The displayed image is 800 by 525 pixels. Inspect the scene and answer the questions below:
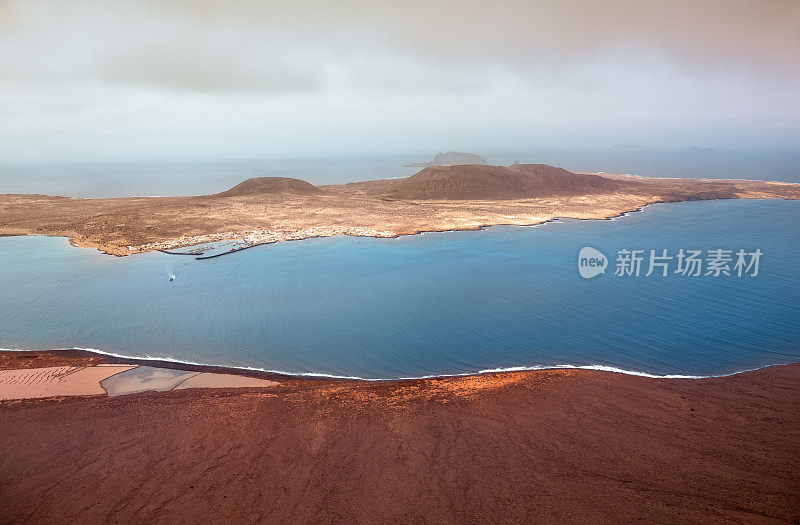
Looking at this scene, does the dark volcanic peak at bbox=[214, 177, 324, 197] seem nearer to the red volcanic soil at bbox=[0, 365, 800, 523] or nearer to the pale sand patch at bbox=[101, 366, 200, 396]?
the pale sand patch at bbox=[101, 366, 200, 396]

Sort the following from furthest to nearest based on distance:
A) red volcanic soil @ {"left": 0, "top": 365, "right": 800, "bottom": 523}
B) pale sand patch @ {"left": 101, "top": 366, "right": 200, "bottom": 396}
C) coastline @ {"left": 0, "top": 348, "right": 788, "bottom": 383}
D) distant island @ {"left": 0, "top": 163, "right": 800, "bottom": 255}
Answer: distant island @ {"left": 0, "top": 163, "right": 800, "bottom": 255} < coastline @ {"left": 0, "top": 348, "right": 788, "bottom": 383} < pale sand patch @ {"left": 101, "top": 366, "right": 200, "bottom": 396} < red volcanic soil @ {"left": 0, "top": 365, "right": 800, "bottom": 523}

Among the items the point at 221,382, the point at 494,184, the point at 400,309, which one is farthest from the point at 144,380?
the point at 494,184

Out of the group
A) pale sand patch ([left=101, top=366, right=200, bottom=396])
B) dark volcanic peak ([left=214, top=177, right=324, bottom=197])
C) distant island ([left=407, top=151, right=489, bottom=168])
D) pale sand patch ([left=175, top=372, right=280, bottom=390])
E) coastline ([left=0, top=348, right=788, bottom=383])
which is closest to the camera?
pale sand patch ([left=101, top=366, right=200, bottom=396])

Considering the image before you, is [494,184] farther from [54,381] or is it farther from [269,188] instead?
[54,381]

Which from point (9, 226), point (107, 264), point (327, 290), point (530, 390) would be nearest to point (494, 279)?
point (327, 290)

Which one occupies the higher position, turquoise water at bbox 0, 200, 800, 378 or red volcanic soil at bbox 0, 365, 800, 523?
turquoise water at bbox 0, 200, 800, 378

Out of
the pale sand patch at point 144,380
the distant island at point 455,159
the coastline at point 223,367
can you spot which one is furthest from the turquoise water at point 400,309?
the distant island at point 455,159

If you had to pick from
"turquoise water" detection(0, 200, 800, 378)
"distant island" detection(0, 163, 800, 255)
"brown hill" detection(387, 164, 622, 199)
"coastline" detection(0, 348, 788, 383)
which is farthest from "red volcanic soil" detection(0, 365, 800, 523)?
"brown hill" detection(387, 164, 622, 199)
